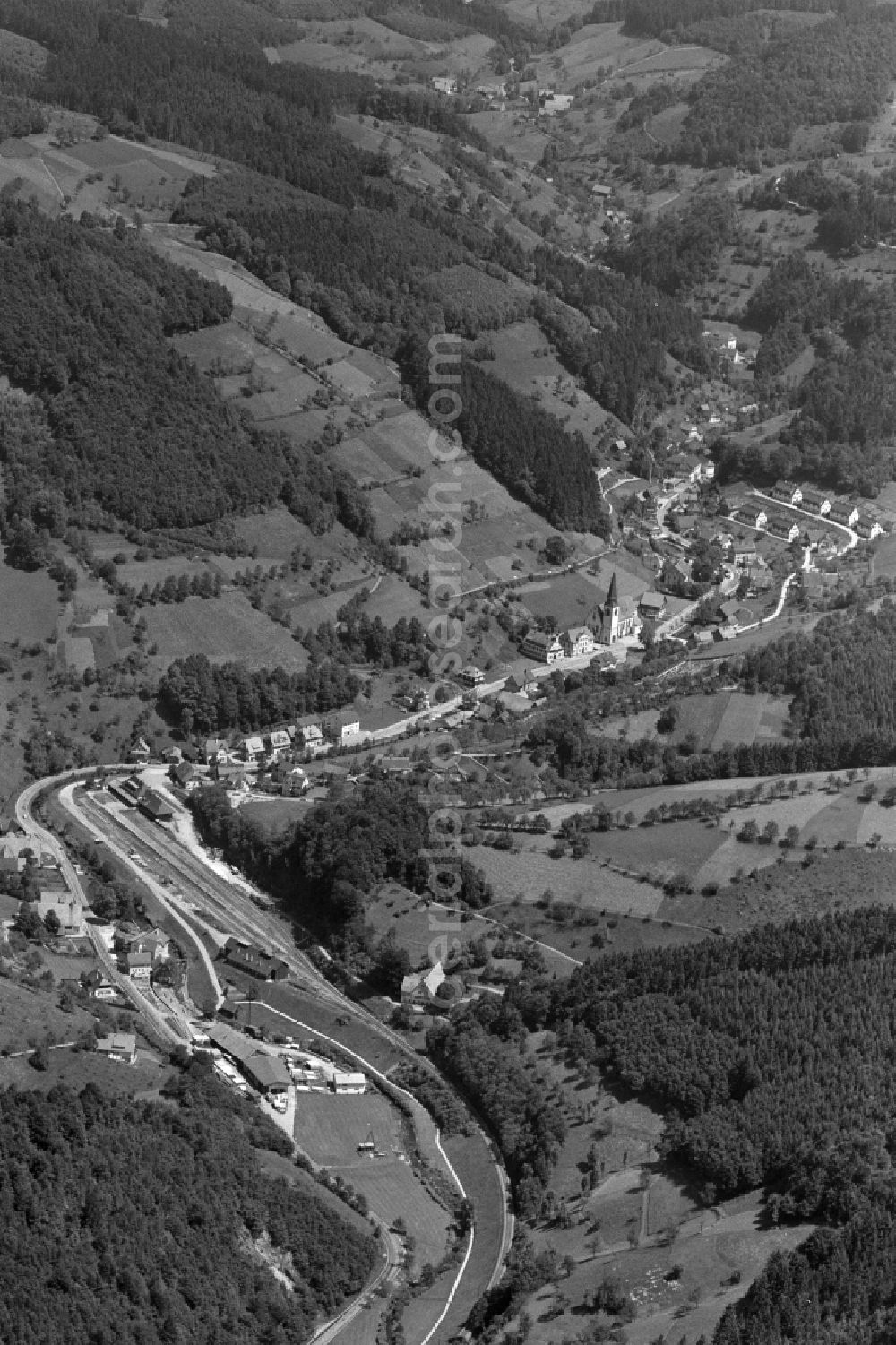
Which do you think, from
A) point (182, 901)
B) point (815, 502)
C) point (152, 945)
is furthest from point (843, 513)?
point (152, 945)

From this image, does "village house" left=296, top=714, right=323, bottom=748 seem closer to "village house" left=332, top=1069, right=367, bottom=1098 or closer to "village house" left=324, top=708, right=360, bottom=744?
"village house" left=324, top=708, right=360, bottom=744

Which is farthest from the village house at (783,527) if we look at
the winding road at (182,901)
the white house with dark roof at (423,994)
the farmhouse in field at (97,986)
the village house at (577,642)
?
the farmhouse in field at (97,986)

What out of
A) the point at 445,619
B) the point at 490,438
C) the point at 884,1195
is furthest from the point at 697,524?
the point at 884,1195

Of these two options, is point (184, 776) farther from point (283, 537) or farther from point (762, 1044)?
point (762, 1044)

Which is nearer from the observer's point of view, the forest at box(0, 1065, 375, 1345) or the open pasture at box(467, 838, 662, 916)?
the forest at box(0, 1065, 375, 1345)

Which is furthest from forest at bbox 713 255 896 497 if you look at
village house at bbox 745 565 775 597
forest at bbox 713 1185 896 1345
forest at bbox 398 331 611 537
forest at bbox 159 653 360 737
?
forest at bbox 713 1185 896 1345
